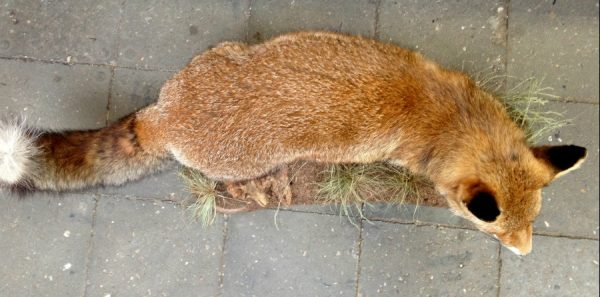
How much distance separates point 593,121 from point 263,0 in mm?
3171

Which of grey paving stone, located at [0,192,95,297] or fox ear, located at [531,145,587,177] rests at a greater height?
fox ear, located at [531,145,587,177]

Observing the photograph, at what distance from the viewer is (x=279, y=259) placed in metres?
4.22

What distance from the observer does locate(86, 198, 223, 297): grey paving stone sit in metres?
4.21

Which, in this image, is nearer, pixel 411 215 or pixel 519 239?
pixel 519 239

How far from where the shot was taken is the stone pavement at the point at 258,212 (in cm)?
420

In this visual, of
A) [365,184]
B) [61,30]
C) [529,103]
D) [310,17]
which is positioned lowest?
[365,184]

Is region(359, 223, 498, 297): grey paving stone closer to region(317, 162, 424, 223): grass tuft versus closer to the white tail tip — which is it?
region(317, 162, 424, 223): grass tuft

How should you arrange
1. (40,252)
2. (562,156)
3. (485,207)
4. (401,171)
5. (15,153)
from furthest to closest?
(40,252) < (401,171) < (15,153) < (562,156) < (485,207)

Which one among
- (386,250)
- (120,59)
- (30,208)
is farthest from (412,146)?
(30,208)

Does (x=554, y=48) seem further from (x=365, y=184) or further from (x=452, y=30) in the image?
(x=365, y=184)

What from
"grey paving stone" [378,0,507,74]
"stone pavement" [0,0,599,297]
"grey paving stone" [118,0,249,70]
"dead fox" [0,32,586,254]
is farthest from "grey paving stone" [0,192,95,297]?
"grey paving stone" [378,0,507,74]

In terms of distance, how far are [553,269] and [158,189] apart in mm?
3614

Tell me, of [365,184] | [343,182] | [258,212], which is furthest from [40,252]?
[365,184]

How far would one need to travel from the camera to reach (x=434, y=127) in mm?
3336
